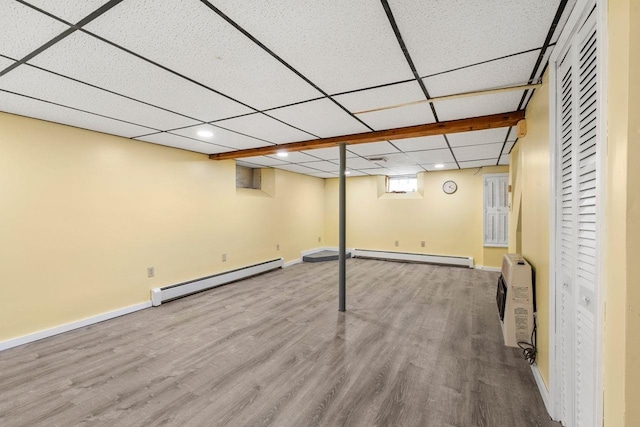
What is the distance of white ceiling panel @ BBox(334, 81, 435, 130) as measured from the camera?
218cm

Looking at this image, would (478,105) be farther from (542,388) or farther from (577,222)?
(542,388)

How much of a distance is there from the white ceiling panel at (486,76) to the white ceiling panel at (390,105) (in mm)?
164

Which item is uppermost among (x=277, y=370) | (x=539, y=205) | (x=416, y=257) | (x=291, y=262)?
(x=539, y=205)

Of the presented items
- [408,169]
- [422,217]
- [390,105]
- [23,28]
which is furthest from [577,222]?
[422,217]

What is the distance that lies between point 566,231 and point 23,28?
3196mm

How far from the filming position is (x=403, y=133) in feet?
10.5

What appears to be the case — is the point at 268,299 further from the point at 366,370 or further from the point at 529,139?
the point at 529,139

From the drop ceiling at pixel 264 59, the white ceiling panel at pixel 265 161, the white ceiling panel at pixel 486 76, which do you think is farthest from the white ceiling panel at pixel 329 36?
the white ceiling panel at pixel 265 161

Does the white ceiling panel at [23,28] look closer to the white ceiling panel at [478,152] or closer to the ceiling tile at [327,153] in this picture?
the ceiling tile at [327,153]

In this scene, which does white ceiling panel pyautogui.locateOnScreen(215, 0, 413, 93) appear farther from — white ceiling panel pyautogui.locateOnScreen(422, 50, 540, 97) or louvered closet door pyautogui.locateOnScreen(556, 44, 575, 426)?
louvered closet door pyautogui.locateOnScreen(556, 44, 575, 426)

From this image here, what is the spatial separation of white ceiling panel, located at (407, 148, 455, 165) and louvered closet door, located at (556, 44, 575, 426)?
8.65 feet

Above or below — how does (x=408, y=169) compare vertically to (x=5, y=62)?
above

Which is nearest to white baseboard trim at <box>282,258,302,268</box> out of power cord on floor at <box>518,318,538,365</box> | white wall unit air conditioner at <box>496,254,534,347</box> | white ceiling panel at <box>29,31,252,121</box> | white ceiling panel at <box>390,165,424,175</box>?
white ceiling panel at <box>390,165,424,175</box>

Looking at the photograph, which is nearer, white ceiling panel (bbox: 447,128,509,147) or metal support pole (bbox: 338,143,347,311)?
white ceiling panel (bbox: 447,128,509,147)
